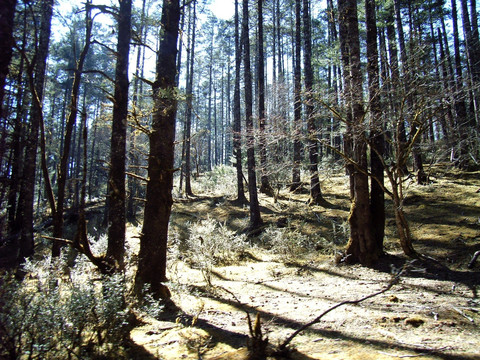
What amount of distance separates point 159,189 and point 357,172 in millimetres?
4056

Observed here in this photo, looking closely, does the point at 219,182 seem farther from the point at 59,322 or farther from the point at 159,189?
the point at 59,322

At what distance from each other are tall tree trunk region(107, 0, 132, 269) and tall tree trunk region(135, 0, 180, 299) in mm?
392

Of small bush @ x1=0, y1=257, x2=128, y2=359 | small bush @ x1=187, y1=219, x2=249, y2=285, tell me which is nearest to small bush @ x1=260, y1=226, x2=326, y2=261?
small bush @ x1=187, y1=219, x2=249, y2=285

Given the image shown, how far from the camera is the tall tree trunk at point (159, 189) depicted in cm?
499

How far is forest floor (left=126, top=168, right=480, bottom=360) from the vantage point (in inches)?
125

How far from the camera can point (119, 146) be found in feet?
16.9

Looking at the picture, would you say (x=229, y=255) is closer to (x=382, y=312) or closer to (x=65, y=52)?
(x=382, y=312)

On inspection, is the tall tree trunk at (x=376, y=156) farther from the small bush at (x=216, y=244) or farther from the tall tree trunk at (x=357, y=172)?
the small bush at (x=216, y=244)

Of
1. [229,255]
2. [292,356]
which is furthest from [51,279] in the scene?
[229,255]

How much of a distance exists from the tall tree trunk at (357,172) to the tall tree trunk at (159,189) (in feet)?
11.5


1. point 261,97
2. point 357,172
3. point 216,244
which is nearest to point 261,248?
point 216,244

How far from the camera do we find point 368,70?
244 inches

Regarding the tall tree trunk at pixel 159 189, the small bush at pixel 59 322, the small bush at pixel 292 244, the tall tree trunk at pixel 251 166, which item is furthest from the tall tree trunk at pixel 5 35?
the tall tree trunk at pixel 251 166

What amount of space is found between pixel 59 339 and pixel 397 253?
631cm
